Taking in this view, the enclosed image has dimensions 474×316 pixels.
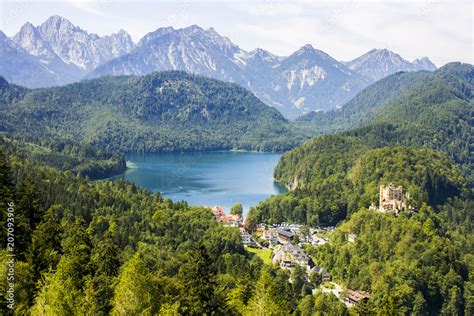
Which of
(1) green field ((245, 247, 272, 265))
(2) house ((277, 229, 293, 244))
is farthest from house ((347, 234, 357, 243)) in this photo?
(1) green field ((245, 247, 272, 265))

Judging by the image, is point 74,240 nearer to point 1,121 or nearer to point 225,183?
point 225,183

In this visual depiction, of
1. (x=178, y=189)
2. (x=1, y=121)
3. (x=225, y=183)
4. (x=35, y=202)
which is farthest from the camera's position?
(x=1, y=121)

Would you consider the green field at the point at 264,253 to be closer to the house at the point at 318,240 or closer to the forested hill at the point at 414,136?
the house at the point at 318,240

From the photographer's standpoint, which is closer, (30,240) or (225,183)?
(30,240)

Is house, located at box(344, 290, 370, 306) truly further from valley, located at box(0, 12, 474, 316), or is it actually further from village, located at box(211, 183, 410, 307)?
valley, located at box(0, 12, 474, 316)

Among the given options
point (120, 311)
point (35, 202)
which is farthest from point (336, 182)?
point (120, 311)
